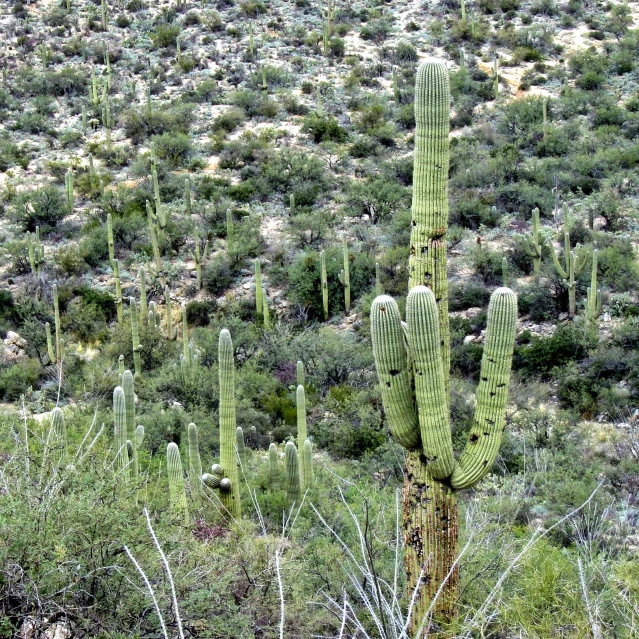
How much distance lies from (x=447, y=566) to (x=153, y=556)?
2173mm

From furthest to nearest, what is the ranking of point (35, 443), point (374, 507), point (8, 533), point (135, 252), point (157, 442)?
point (135, 252), point (157, 442), point (35, 443), point (374, 507), point (8, 533)

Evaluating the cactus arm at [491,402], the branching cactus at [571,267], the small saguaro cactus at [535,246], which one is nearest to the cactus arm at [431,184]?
the cactus arm at [491,402]

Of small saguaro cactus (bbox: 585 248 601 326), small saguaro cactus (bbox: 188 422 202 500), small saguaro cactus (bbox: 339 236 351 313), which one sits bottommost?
small saguaro cactus (bbox: 339 236 351 313)

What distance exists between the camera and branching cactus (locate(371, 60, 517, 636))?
688 centimetres

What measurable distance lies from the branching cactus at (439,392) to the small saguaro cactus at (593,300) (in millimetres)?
12166

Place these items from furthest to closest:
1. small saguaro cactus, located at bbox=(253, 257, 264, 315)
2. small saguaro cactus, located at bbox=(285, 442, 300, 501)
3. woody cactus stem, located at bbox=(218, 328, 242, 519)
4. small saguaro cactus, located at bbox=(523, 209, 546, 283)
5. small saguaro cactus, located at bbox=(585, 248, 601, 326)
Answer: small saguaro cactus, located at bbox=(253, 257, 264, 315) < small saguaro cactus, located at bbox=(523, 209, 546, 283) < small saguaro cactus, located at bbox=(585, 248, 601, 326) < small saguaro cactus, located at bbox=(285, 442, 300, 501) < woody cactus stem, located at bbox=(218, 328, 242, 519)

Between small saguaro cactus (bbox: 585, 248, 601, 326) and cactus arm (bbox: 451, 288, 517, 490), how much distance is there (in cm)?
1214

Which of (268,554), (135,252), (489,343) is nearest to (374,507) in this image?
(268,554)

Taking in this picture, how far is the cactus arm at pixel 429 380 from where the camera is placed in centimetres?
660

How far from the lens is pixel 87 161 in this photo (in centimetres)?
2900

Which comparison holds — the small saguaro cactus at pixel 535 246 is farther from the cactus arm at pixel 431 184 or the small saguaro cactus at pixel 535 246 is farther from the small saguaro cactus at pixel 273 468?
the cactus arm at pixel 431 184

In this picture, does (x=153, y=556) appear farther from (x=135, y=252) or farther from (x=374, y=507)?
(x=135, y=252)

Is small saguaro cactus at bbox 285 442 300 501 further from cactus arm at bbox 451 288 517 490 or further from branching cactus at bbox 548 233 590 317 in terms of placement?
branching cactus at bbox 548 233 590 317

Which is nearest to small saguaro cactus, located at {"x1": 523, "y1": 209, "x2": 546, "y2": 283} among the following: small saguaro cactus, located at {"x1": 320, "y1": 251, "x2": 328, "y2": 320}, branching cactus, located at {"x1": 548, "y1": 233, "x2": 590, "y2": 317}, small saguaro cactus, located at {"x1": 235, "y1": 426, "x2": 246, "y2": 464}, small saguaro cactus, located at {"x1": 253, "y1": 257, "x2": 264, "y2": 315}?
branching cactus, located at {"x1": 548, "y1": 233, "x2": 590, "y2": 317}
